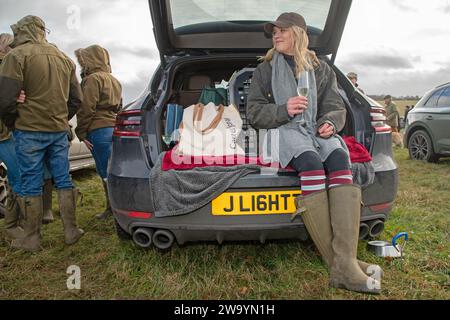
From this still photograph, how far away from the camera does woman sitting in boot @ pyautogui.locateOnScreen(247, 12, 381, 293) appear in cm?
241

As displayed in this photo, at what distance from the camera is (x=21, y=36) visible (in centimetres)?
339

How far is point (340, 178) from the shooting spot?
2.45 metres

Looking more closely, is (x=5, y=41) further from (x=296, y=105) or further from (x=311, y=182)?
(x=311, y=182)

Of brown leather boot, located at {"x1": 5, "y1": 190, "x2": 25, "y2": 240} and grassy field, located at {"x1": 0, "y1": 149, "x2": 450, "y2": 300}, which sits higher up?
brown leather boot, located at {"x1": 5, "y1": 190, "x2": 25, "y2": 240}

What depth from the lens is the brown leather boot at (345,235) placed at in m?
2.39

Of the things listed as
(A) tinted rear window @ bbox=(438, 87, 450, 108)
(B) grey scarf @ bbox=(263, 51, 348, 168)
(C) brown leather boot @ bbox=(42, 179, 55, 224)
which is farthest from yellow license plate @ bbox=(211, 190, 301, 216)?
(A) tinted rear window @ bbox=(438, 87, 450, 108)

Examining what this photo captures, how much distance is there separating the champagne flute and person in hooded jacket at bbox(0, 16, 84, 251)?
194cm

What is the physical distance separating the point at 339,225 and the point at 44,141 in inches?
91.6

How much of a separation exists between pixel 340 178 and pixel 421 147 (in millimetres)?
6539

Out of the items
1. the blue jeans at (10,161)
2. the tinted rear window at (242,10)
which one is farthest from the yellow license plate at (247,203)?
the blue jeans at (10,161)

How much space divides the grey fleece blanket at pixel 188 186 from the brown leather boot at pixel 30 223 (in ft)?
4.74

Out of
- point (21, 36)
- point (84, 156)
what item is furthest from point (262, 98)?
point (84, 156)

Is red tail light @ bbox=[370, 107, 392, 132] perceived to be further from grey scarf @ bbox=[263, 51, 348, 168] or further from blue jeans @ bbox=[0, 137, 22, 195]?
blue jeans @ bbox=[0, 137, 22, 195]
